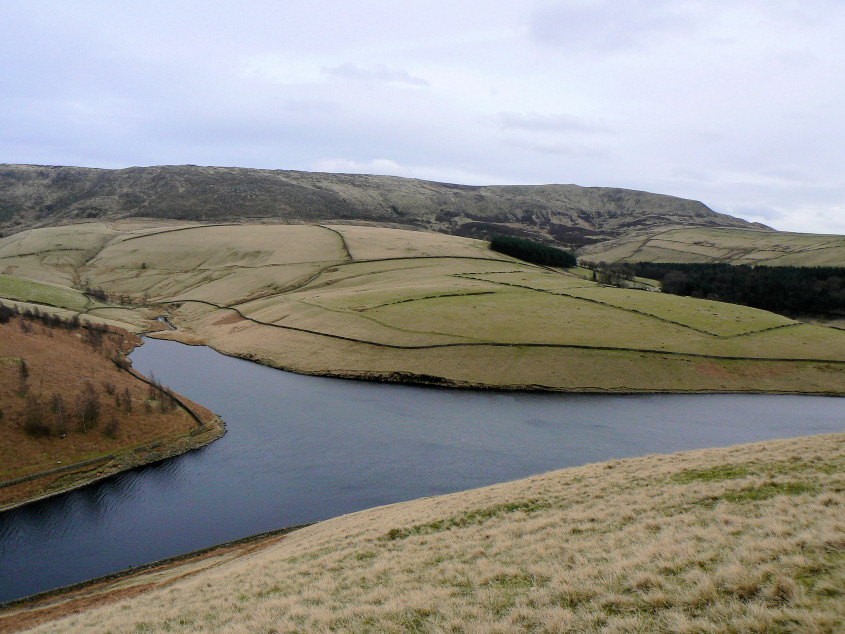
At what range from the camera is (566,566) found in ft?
39.2

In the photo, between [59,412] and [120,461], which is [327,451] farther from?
[59,412]

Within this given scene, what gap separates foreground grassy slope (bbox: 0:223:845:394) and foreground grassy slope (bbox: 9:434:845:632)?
35305mm

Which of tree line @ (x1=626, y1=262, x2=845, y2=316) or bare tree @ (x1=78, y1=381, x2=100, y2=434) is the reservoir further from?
tree line @ (x1=626, y1=262, x2=845, y2=316)

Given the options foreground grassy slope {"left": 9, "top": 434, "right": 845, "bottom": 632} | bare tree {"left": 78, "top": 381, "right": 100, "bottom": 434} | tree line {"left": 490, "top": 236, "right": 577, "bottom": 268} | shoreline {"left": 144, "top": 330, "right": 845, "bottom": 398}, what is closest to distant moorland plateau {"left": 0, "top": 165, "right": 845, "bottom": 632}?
foreground grassy slope {"left": 9, "top": 434, "right": 845, "bottom": 632}

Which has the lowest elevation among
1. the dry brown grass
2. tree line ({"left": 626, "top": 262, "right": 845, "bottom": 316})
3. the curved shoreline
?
the curved shoreline

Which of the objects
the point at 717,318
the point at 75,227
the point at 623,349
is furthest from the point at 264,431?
the point at 75,227

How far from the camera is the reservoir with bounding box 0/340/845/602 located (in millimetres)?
28391

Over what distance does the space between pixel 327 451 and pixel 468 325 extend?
32.3 meters

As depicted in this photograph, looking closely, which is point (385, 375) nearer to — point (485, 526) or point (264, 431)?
point (264, 431)

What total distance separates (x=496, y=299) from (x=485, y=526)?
6198 centimetres

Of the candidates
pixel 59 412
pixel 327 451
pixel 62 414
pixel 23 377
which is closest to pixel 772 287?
pixel 327 451

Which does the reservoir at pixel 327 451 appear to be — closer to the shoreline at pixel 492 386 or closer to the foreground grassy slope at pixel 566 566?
the shoreline at pixel 492 386

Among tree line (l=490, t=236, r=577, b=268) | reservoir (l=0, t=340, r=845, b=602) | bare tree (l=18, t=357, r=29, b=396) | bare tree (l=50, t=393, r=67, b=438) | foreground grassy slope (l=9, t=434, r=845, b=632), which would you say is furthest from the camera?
tree line (l=490, t=236, r=577, b=268)

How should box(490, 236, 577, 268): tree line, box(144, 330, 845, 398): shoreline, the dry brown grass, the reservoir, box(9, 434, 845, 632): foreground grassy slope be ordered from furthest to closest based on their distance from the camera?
box(490, 236, 577, 268): tree line → box(144, 330, 845, 398): shoreline → the dry brown grass → the reservoir → box(9, 434, 845, 632): foreground grassy slope
